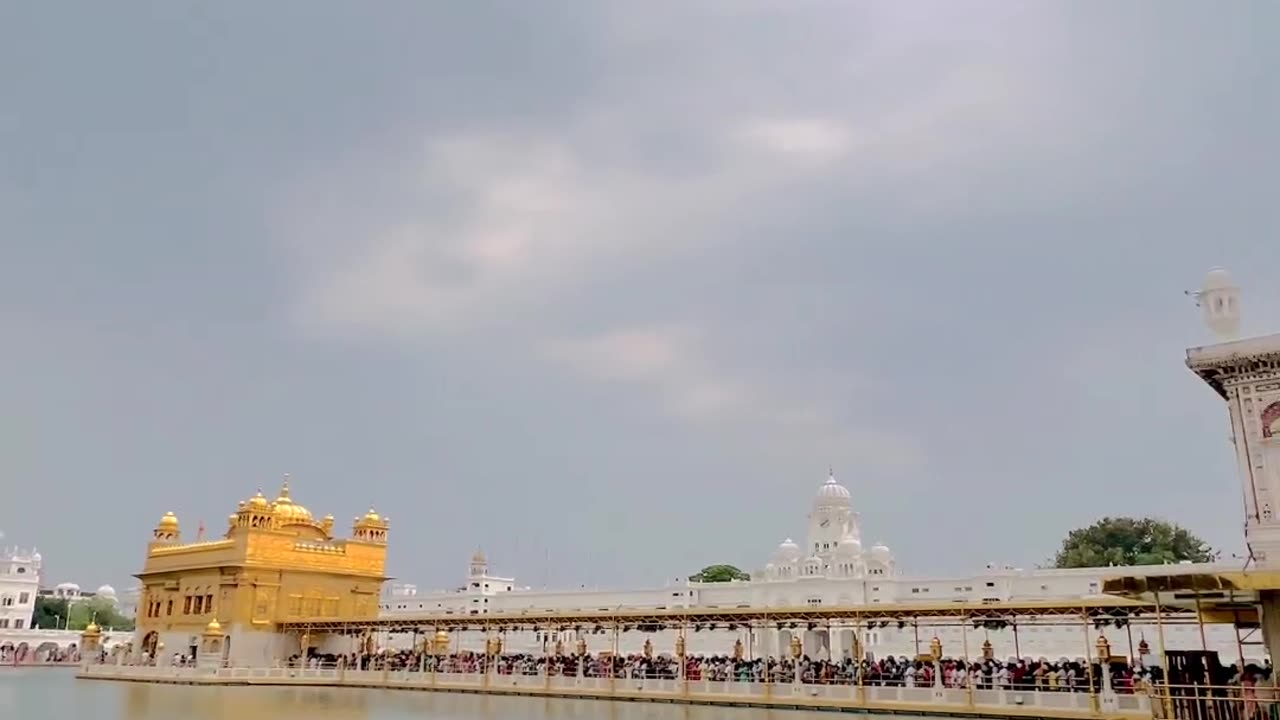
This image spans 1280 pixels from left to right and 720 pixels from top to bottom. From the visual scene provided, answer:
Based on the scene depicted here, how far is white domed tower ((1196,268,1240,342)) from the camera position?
20.2m

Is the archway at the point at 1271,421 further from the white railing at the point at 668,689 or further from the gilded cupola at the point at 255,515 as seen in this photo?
the gilded cupola at the point at 255,515

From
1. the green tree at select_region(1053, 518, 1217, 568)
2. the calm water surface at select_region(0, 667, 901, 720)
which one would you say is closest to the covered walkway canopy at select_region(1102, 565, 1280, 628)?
the calm water surface at select_region(0, 667, 901, 720)

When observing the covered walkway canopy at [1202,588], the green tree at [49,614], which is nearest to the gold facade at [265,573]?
the covered walkway canopy at [1202,588]

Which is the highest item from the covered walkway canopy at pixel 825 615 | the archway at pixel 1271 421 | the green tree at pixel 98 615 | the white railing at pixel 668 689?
the archway at pixel 1271 421

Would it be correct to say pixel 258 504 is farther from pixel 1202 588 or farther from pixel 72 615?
pixel 72 615

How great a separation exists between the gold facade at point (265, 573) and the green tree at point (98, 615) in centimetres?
4559

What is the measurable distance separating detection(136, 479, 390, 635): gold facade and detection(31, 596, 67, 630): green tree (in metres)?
50.9

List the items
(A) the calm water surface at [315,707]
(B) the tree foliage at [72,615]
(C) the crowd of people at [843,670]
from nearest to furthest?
1. (C) the crowd of people at [843,670]
2. (A) the calm water surface at [315,707]
3. (B) the tree foliage at [72,615]

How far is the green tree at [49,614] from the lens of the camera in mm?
86438

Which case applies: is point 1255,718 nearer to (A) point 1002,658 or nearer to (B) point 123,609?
(A) point 1002,658

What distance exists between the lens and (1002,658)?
44.5 metres

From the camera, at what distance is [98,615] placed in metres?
Result: 84.2

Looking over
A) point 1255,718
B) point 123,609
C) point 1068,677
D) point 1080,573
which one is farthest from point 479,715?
point 123,609

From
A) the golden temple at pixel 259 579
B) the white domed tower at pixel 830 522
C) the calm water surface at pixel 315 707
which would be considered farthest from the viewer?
the white domed tower at pixel 830 522
